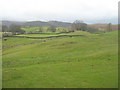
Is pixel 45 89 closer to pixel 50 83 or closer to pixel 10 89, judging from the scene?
pixel 50 83

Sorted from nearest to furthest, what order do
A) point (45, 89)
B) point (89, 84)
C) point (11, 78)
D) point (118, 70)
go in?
point (45, 89) → point (89, 84) → point (11, 78) → point (118, 70)

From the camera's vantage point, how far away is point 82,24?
→ 598 ft

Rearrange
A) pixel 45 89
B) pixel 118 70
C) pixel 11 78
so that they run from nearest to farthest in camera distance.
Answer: pixel 45 89, pixel 11 78, pixel 118 70

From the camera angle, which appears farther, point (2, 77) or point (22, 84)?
point (2, 77)

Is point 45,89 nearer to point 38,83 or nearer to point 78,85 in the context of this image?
point 38,83

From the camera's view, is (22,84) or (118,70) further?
(118,70)

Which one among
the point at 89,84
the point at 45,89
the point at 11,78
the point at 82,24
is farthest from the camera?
the point at 82,24

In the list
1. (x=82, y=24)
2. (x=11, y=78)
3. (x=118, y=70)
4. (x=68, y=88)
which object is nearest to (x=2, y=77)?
(x=11, y=78)

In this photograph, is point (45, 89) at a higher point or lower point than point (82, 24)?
lower

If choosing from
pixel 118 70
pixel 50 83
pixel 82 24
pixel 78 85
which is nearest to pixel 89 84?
pixel 78 85

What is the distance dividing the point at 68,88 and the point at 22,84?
15.1 ft

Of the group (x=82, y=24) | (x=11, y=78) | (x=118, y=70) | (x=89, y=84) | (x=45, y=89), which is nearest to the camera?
(x=45, y=89)

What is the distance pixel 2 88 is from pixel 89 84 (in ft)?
27.0

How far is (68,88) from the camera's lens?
14.5 m
